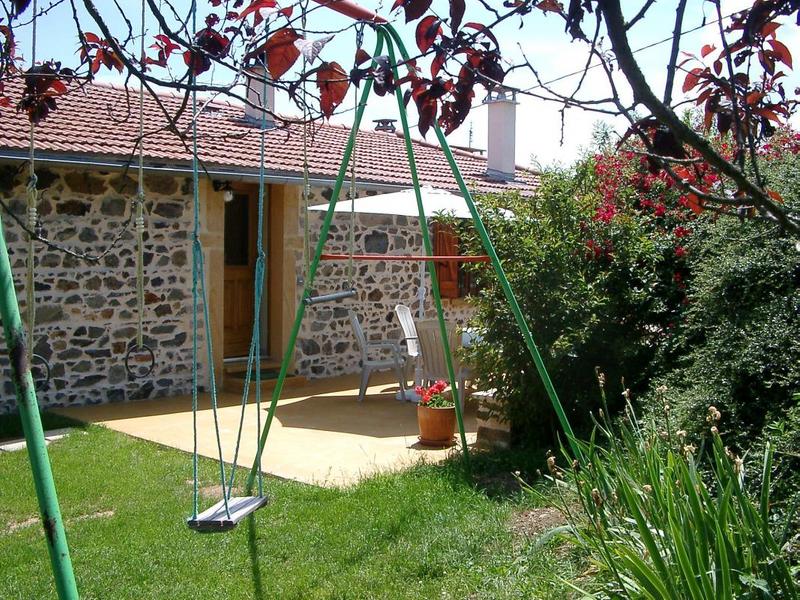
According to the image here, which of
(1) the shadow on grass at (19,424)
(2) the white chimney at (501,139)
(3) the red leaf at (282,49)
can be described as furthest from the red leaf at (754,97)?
(2) the white chimney at (501,139)

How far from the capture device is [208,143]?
9820 mm

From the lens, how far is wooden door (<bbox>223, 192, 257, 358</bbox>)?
420 inches

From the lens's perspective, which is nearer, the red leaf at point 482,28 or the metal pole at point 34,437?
the metal pole at point 34,437

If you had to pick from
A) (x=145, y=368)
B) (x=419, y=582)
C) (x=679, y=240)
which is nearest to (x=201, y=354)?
(x=145, y=368)

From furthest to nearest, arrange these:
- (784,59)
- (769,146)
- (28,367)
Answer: (769,146) → (784,59) → (28,367)

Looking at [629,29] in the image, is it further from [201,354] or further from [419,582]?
[201,354]

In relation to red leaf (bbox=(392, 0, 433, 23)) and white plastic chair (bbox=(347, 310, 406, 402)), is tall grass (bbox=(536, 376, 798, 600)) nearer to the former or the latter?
red leaf (bbox=(392, 0, 433, 23))

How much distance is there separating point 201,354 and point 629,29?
834cm

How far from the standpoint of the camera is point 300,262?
10.6 meters

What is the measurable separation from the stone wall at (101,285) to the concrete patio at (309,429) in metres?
0.30

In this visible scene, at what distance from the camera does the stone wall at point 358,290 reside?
10.7 metres

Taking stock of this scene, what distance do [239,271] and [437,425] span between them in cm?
454

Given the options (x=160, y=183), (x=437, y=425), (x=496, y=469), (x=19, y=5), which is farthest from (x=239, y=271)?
(x=19, y=5)

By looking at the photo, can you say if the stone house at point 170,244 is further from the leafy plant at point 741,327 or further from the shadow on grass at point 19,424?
the leafy plant at point 741,327
